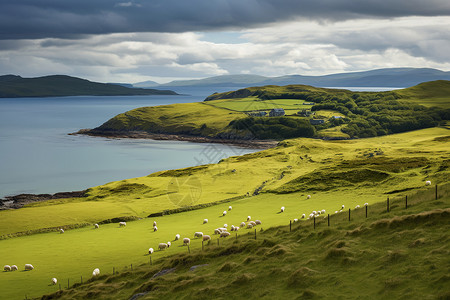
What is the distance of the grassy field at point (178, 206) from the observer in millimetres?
43062

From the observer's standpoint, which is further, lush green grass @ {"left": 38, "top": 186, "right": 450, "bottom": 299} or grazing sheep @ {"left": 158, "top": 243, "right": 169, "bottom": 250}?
grazing sheep @ {"left": 158, "top": 243, "right": 169, "bottom": 250}

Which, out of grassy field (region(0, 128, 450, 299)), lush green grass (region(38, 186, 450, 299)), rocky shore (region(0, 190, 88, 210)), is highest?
lush green grass (region(38, 186, 450, 299))

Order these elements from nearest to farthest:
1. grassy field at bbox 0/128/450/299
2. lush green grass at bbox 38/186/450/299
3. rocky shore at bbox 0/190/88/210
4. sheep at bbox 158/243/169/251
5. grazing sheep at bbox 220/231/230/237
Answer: lush green grass at bbox 38/186/450/299, grassy field at bbox 0/128/450/299, sheep at bbox 158/243/169/251, grazing sheep at bbox 220/231/230/237, rocky shore at bbox 0/190/88/210

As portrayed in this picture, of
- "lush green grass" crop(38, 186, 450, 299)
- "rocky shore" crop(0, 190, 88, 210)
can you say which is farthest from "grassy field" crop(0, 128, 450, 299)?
"rocky shore" crop(0, 190, 88, 210)

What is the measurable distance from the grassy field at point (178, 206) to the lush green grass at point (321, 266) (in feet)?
2.16

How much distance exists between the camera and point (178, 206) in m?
74.4

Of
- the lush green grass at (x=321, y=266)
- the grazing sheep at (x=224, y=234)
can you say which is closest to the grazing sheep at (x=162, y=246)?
the lush green grass at (x=321, y=266)

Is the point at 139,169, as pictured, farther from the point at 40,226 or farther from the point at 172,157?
the point at 40,226

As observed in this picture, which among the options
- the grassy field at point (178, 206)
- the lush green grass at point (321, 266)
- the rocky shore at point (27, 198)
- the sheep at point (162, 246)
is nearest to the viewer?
the lush green grass at point (321, 266)

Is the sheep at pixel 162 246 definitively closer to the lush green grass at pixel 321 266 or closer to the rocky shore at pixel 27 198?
the lush green grass at pixel 321 266

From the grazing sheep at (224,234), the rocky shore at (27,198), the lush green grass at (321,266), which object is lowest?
the rocky shore at (27,198)

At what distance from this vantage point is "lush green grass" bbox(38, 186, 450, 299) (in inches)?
984

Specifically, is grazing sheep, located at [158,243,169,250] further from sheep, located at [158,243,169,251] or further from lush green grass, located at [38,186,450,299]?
lush green grass, located at [38,186,450,299]

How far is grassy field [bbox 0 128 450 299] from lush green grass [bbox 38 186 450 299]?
0.66 metres
